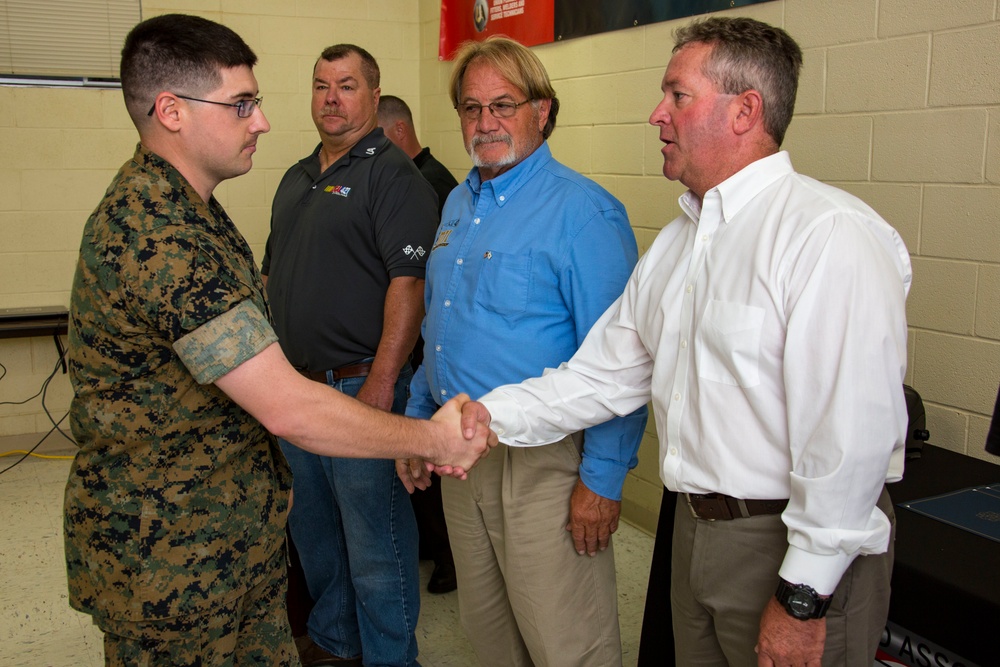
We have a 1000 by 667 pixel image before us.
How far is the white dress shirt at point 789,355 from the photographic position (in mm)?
1244

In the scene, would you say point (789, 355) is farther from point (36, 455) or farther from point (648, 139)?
point (36, 455)

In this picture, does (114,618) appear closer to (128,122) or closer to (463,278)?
(463,278)

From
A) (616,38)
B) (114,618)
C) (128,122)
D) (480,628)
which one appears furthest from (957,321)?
(128,122)

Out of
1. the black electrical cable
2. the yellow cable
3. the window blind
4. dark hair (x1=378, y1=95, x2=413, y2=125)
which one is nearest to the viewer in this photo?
dark hair (x1=378, y1=95, x2=413, y2=125)

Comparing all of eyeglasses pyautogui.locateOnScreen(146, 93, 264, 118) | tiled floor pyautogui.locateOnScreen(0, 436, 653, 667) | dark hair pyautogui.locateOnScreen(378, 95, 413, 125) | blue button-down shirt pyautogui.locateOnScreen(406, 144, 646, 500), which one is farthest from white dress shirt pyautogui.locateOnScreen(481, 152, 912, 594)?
dark hair pyautogui.locateOnScreen(378, 95, 413, 125)

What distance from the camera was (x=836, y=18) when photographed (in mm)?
2469

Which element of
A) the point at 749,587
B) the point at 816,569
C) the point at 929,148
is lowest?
the point at 749,587

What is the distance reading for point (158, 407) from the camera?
1444 millimetres

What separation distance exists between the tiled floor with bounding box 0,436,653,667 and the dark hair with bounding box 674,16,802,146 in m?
1.77

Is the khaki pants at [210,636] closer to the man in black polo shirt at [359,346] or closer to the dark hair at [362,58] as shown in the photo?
the man in black polo shirt at [359,346]

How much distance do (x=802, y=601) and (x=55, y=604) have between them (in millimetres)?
2714

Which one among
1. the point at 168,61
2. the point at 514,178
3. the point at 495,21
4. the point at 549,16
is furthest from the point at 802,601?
the point at 495,21

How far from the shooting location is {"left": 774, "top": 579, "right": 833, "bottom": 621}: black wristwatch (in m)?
1.28

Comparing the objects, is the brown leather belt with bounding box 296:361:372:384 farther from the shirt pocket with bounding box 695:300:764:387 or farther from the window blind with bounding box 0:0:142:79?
the window blind with bounding box 0:0:142:79
